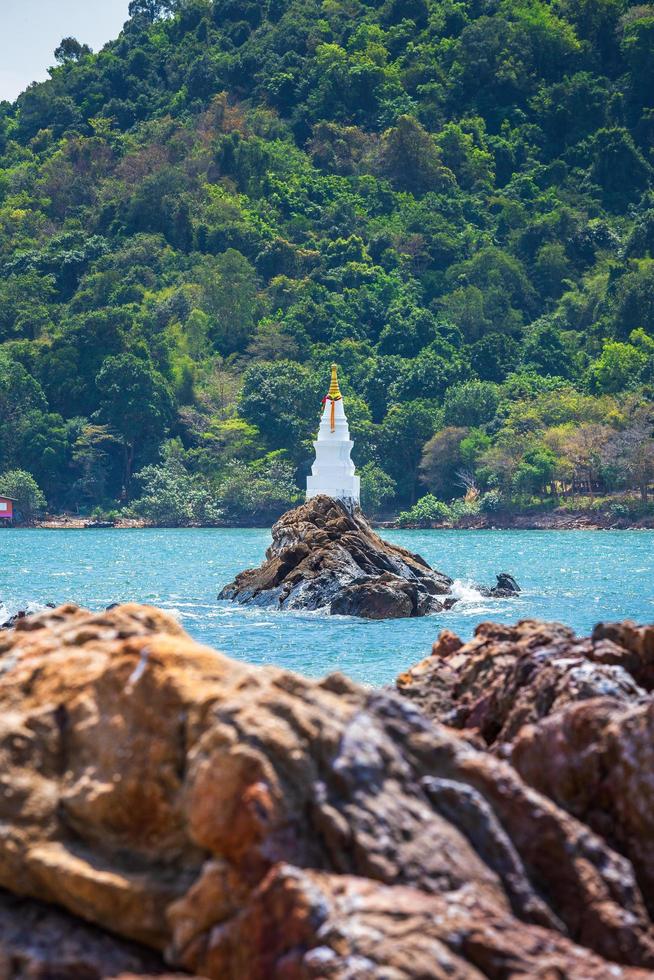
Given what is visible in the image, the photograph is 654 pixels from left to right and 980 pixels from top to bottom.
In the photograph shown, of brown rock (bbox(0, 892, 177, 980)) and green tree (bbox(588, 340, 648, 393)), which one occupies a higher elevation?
green tree (bbox(588, 340, 648, 393))

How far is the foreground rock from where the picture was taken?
6.35m

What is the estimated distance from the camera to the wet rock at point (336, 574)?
122ft

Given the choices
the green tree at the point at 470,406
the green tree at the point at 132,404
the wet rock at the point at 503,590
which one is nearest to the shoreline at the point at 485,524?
the green tree at the point at 132,404

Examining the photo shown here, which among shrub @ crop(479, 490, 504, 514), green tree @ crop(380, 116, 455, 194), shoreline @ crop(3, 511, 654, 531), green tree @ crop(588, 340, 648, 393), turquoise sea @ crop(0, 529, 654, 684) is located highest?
green tree @ crop(380, 116, 455, 194)

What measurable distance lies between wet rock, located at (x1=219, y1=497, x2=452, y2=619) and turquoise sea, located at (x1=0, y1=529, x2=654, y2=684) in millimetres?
784

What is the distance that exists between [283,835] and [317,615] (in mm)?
30764

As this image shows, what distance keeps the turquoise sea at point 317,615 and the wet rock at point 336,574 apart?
784 millimetres

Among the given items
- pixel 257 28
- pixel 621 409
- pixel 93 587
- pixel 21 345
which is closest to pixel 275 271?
pixel 21 345

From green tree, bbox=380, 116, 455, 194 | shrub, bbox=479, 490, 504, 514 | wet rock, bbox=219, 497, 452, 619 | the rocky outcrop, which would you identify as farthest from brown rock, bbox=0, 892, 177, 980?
green tree, bbox=380, 116, 455, 194

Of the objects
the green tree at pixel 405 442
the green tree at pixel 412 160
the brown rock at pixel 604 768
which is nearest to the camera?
the brown rock at pixel 604 768

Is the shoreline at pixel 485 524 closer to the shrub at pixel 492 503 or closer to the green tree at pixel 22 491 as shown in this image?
the shrub at pixel 492 503

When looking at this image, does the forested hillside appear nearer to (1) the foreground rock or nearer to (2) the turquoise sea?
(2) the turquoise sea

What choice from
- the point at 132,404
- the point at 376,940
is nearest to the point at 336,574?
the point at 376,940

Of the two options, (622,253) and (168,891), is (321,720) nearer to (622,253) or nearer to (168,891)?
(168,891)
